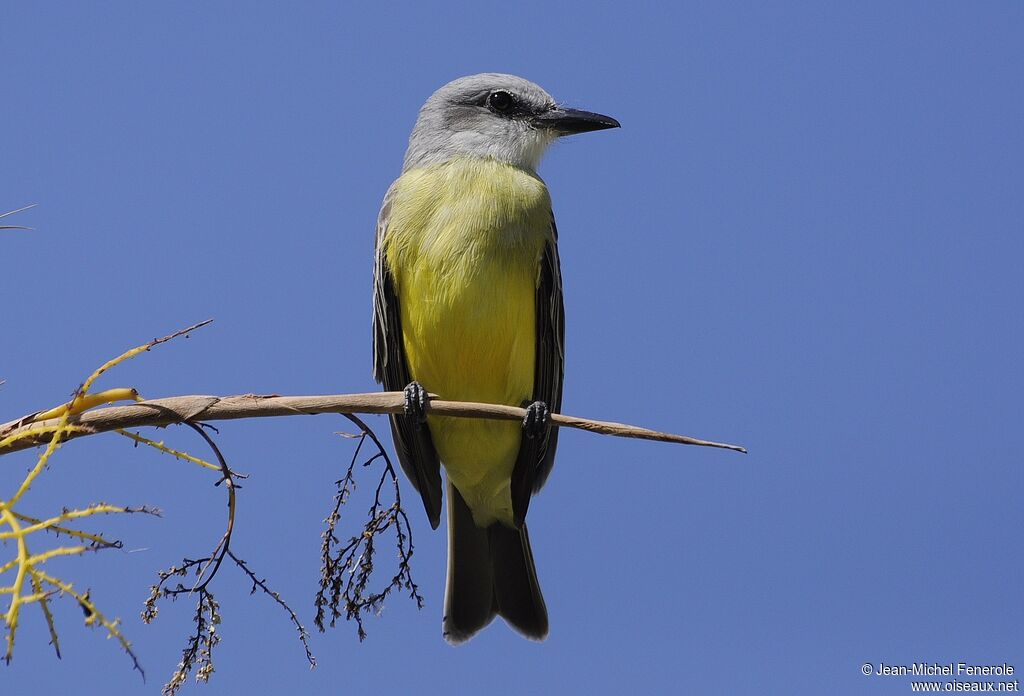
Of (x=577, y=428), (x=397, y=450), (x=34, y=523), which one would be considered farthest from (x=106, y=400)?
(x=397, y=450)

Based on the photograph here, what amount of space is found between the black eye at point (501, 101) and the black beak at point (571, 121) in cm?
18

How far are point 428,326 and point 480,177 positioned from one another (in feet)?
3.00

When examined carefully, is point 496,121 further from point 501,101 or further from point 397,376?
point 397,376

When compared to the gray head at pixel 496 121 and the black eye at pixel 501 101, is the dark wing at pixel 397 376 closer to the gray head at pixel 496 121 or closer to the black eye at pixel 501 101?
the gray head at pixel 496 121

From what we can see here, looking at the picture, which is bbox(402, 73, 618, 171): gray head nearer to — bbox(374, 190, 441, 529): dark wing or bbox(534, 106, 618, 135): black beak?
bbox(534, 106, 618, 135): black beak

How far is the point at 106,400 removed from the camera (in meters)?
3.09

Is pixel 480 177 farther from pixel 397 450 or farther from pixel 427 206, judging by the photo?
pixel 397 450

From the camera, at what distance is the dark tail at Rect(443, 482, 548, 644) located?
596 cm

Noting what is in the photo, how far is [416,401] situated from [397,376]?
2.38 ft

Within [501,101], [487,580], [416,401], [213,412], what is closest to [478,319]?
[416,401]

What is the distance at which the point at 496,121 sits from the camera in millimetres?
6449

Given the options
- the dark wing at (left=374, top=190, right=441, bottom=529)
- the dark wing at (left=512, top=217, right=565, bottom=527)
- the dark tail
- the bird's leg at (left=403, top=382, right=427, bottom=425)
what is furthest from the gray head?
the dark tail

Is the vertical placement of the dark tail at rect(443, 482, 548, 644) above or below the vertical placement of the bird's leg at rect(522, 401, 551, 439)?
below

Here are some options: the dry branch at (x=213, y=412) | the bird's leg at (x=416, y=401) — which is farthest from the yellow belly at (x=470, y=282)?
the dry branch at (x=213, y=412)
